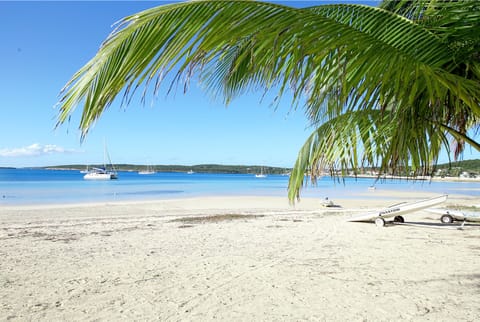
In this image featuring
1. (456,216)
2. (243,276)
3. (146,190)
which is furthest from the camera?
(146,190)

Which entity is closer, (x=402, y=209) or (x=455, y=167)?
(x=455, y=167)

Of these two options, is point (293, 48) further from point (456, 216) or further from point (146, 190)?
point (146, 190)

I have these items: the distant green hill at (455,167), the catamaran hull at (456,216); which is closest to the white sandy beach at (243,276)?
the catamaran hull at (456,216)

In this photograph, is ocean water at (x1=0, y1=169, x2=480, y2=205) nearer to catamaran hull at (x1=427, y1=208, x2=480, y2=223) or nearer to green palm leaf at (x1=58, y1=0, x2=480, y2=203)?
catamaran hull at (x1=427, y1=208, x2=480, y2=223)

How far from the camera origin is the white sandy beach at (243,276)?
376 centimetres

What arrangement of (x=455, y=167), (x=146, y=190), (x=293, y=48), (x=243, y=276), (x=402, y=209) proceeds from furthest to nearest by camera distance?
(x=146, y=190)
(x=402, y=209)
(x=455, y=167)
(x=243, y=276)
(x=293, y=48)

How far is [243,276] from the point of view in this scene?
16.3 feet

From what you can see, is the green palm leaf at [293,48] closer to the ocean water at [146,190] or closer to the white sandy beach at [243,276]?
the white sandy beach at [243,276]

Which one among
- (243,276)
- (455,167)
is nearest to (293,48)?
(243,276)

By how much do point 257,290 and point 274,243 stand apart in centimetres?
297

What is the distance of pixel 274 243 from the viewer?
7.30m

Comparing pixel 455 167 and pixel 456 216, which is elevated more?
pixel 455 167

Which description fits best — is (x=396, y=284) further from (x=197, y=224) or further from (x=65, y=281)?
(x=197, y=224)

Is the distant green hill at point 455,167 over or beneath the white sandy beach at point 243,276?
over
